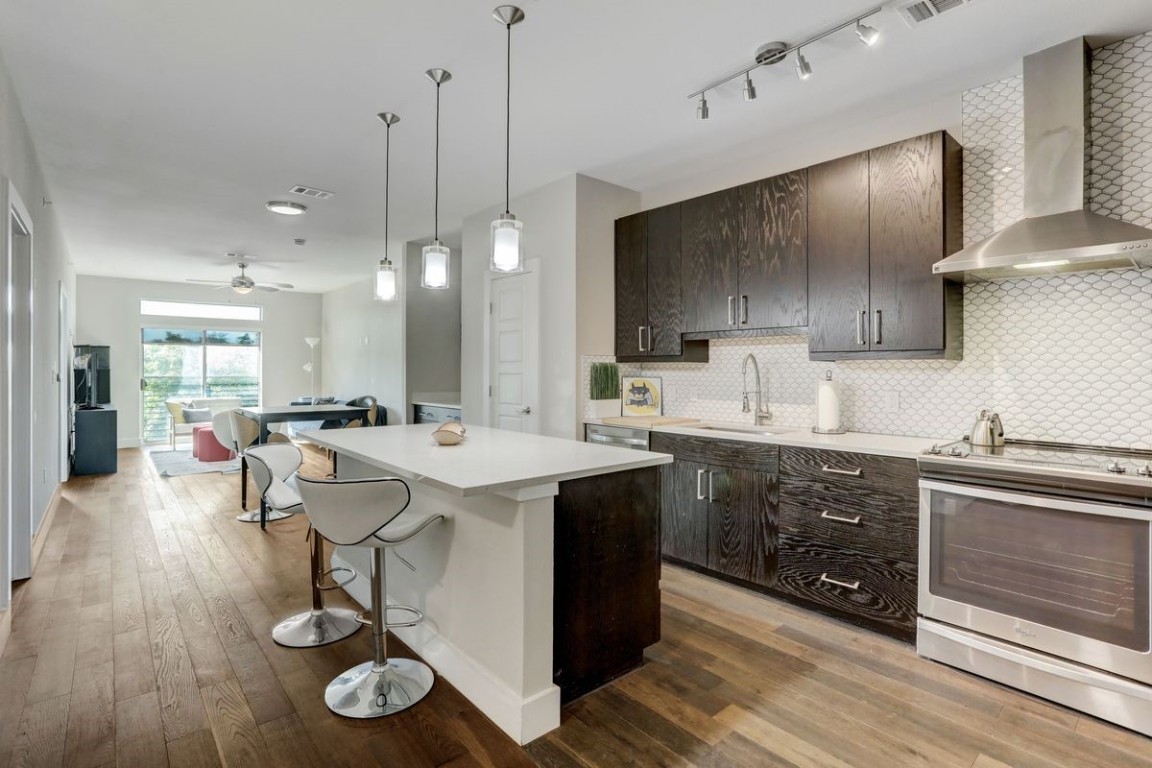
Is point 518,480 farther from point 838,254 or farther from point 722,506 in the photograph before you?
point 838,254

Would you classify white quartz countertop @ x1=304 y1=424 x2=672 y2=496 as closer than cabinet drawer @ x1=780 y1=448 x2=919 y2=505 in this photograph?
Yes

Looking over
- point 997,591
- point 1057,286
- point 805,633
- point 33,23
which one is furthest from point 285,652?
point 1057,286

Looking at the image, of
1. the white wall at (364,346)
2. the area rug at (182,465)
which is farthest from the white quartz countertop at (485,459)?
the area rug at (182,465)

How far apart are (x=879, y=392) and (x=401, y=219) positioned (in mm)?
4419

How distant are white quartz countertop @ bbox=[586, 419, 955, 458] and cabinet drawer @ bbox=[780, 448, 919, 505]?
0.03 m

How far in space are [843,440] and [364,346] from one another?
7.25m

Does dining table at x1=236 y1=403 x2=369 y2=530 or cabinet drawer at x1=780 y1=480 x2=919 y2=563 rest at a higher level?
dining table at x1=236 y1=403 x2=369 y2=530

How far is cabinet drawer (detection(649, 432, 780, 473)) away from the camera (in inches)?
120

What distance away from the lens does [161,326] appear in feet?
30.1

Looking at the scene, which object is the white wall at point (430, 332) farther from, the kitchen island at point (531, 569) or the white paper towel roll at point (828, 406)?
the white paper towel roll at point (828, 406)

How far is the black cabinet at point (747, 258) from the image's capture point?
3242 millimetres

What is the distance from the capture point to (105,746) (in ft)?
6.09

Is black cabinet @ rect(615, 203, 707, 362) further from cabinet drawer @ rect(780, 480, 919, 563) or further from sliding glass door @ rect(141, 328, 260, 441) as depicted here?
sliding glass door @ rect(141, 328, 260, 441)

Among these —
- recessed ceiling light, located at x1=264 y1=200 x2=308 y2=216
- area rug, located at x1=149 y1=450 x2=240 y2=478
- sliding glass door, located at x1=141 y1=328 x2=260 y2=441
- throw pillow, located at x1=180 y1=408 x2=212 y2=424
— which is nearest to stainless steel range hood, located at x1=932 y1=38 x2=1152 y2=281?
recessed ceiling light, located at x1=264 y1=200 x2=308 y2=216
